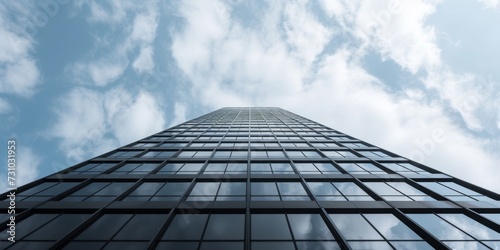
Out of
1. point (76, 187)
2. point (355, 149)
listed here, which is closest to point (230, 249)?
point (76, 187)

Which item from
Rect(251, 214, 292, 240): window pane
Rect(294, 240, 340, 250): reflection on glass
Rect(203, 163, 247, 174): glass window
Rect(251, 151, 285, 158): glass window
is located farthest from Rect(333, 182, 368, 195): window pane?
Rect(251, 151, 285, 158): glass window

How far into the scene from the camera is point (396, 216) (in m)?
12.5

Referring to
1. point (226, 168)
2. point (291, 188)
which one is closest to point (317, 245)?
point (291, 188)

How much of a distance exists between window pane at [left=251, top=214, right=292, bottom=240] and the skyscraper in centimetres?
5

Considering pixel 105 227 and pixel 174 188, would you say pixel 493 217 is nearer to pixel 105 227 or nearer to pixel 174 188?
pixel 174 188

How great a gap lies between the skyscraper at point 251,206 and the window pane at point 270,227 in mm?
46

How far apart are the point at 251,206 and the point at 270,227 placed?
173cm

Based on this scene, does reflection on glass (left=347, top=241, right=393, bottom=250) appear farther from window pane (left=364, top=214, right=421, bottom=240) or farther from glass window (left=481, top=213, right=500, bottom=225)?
glass window (left=481, top=213, right=500, bottom=225)

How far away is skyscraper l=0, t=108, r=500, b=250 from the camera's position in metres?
10.4

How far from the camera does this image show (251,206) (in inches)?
498

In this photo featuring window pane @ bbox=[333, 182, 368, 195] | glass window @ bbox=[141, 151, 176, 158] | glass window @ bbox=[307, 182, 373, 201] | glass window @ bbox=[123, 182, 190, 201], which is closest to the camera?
glass window @ bbox=[123, 182, 190, 201]

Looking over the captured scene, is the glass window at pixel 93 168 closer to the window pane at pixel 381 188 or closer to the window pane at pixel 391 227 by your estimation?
the window pane at pixel 391 227

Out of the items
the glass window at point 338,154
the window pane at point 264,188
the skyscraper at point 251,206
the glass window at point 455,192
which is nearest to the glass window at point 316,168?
the skyscraper at point 251,206

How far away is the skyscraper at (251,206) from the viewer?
10414 millimetres
